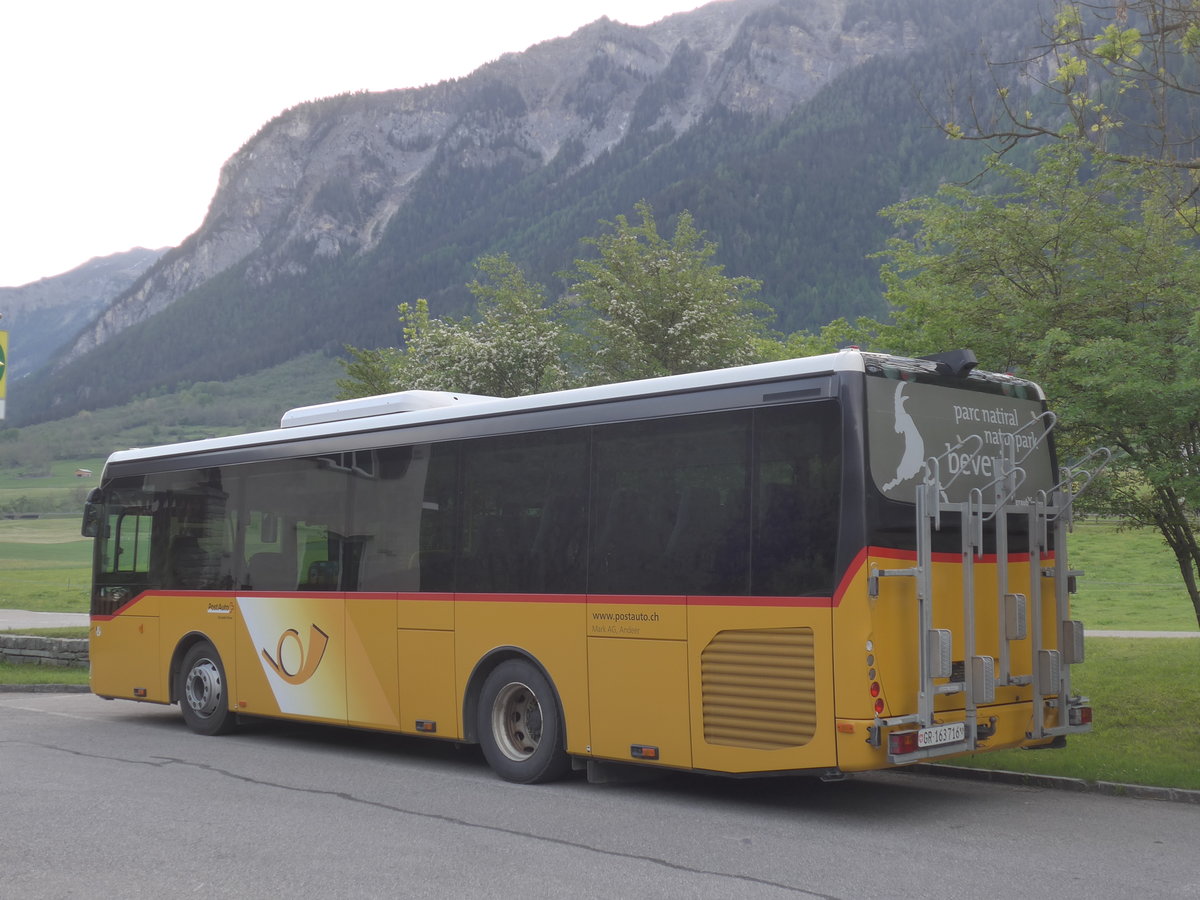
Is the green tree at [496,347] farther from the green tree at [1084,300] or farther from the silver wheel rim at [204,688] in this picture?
the green tree at [1084,300]

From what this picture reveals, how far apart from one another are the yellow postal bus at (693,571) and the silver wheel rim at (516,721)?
0.08 ft

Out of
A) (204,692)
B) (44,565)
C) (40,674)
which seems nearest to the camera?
(204,692)

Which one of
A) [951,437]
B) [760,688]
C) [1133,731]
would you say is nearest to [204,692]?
[760,688]

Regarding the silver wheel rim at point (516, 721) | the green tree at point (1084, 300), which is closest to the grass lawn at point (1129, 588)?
the green tree at point (1084, 300)

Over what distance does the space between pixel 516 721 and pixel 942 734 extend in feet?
11.9

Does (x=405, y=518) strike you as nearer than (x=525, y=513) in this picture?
No

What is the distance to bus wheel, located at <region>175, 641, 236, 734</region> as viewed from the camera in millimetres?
13688

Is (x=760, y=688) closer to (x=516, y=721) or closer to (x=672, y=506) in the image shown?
(x=672, y=506)

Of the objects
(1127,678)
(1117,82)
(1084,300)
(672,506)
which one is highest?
(1117,82)

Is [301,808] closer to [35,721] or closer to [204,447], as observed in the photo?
[204,447]

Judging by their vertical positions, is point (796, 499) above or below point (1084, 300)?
below

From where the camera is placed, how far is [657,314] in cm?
2991

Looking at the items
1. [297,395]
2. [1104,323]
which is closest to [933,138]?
[297,395]

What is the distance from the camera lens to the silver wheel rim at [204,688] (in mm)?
13711
